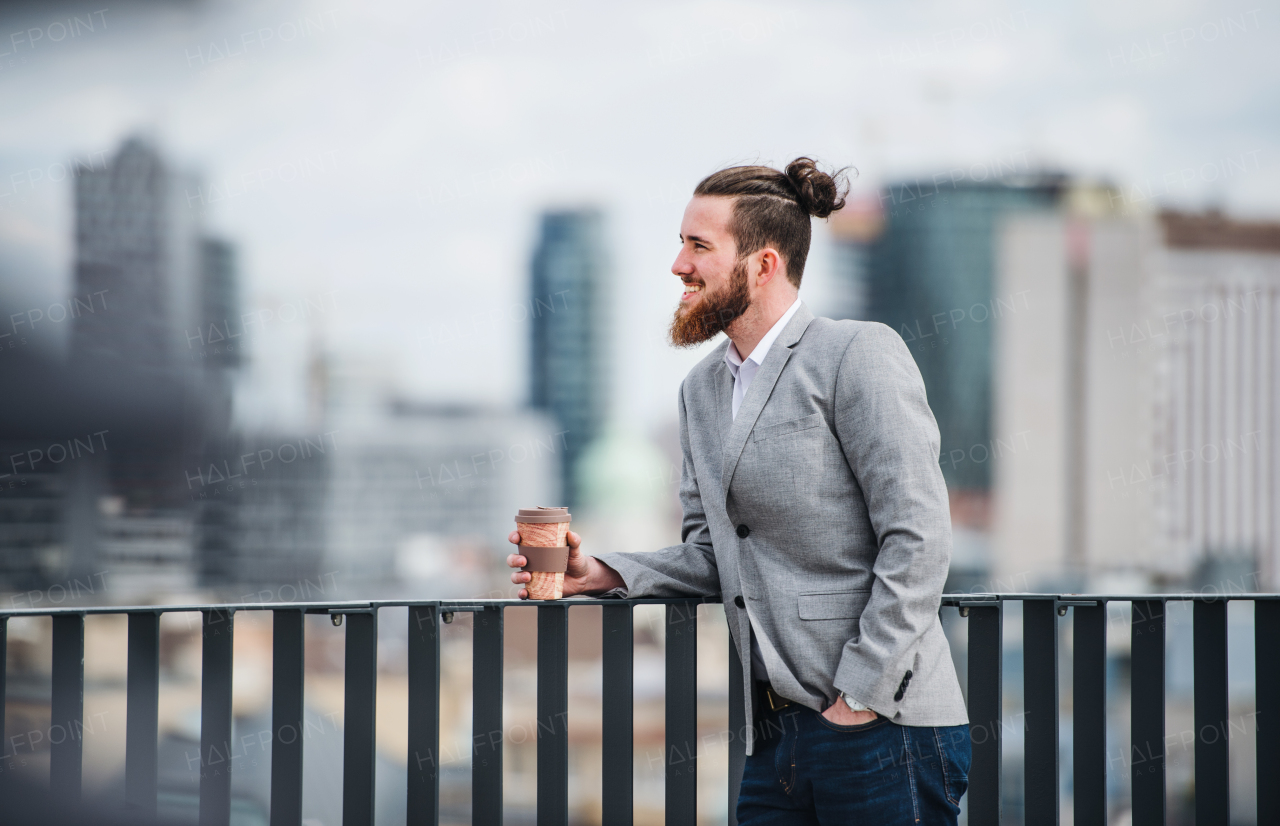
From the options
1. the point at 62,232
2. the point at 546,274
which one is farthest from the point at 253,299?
the point at 546,274

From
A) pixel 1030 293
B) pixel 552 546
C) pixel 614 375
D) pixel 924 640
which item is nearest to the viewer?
pixel 924 640

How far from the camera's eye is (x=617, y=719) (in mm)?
2711

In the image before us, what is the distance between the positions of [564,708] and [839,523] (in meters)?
0.98

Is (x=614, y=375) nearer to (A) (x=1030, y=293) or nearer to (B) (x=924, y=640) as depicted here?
(A) (x=1030, y=293)

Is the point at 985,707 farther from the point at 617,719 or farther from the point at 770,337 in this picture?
Answer: the point at 770,337

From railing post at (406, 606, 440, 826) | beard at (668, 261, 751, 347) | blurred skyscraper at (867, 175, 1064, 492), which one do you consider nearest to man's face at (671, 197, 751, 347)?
beard at (668, 261, 751, 347)

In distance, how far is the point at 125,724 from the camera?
2605 mm

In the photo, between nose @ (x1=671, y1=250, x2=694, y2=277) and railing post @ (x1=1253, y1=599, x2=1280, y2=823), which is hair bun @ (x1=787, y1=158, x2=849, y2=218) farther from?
railing post @ (x1=1253, y1=599, x2=1280, y2=823)

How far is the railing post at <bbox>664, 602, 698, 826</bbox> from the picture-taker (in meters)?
2.67

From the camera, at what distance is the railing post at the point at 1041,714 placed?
9.08 feet

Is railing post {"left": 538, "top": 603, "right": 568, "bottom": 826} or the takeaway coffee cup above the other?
the takeaway coffee cup

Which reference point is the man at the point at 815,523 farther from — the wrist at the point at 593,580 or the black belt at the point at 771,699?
the wrist at the point at 593,580

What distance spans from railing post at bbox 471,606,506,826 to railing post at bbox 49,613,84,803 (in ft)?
3.01

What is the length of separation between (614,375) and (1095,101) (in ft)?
174
